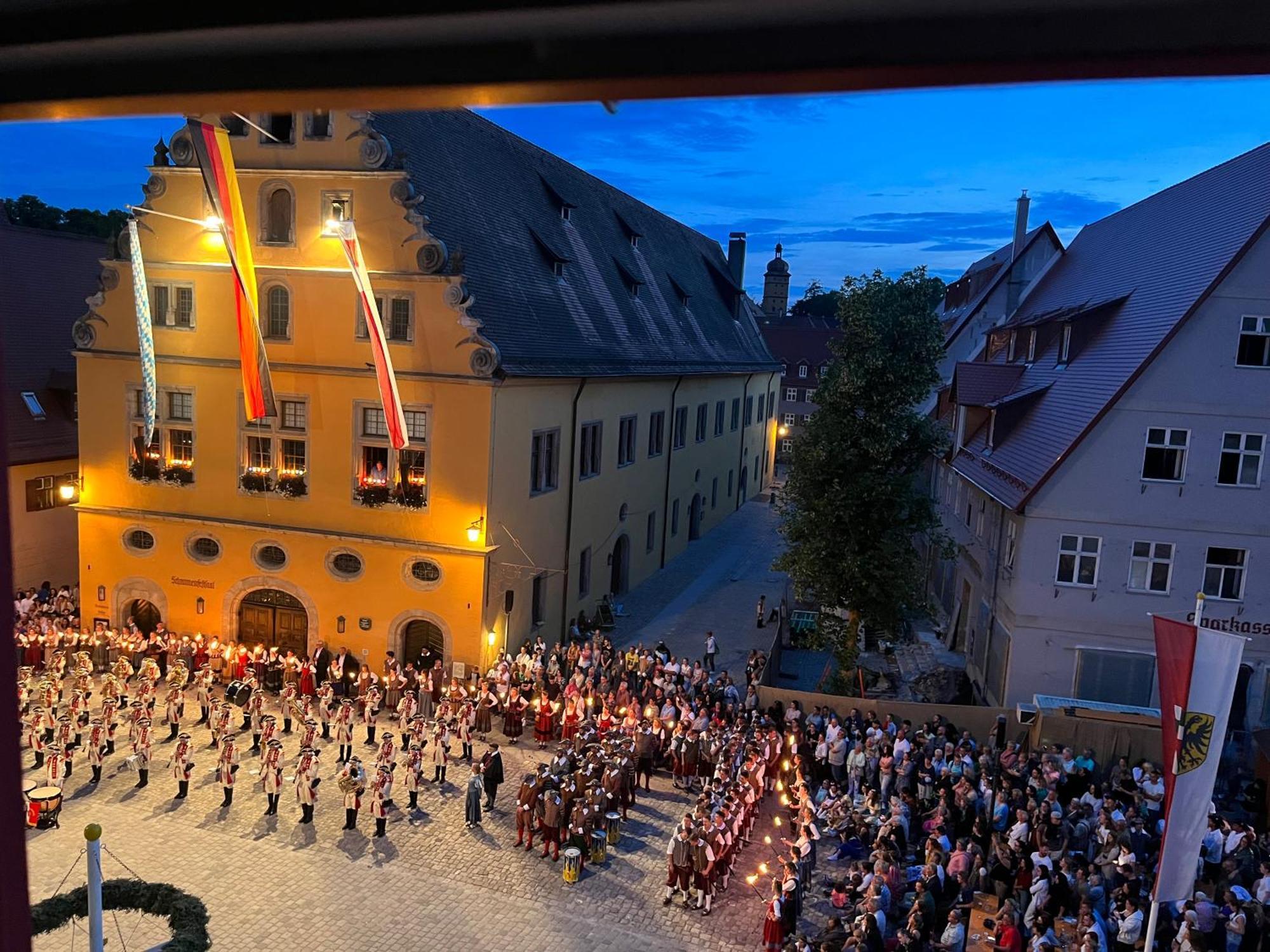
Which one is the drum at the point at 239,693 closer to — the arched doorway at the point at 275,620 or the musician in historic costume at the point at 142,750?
the arched doorway at the point at 275,620

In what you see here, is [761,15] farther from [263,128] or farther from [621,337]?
[621,337]

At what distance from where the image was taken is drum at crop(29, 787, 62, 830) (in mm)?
18422

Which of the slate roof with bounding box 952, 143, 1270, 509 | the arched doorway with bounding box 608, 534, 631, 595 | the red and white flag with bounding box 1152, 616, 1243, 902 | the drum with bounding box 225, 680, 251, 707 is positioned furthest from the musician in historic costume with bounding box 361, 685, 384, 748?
the slate roof with bounding box 952, 143, 1270, 509

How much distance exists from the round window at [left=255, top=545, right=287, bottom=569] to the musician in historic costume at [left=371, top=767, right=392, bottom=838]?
10732mm

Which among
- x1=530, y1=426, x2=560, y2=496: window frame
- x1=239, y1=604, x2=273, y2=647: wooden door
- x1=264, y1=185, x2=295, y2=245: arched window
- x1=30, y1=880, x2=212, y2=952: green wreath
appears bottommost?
x1=30, y1=880, x2=212, y2=952: green wreath

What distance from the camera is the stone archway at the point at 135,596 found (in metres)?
29.2

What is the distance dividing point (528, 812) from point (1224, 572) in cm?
1911

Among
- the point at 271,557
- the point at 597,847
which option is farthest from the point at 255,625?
the point at 597,847

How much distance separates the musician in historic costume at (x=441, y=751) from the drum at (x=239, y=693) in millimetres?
6610

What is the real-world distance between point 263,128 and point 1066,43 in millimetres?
29021

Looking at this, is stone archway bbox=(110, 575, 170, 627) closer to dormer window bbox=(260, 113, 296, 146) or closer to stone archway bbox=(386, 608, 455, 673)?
stone archway bbox=(386, 608, 455, 673)

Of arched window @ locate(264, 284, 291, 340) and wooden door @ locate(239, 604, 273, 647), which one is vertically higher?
arched window @ locate(264, 284, 291, 340)

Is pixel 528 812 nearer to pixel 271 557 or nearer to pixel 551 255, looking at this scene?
pixel 271 557

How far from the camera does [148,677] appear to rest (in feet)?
80.3
